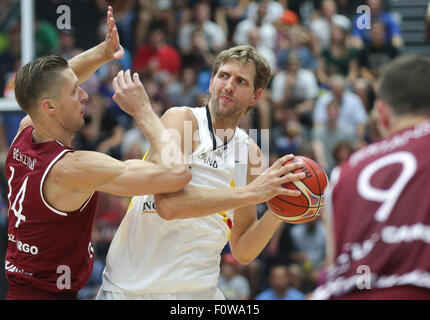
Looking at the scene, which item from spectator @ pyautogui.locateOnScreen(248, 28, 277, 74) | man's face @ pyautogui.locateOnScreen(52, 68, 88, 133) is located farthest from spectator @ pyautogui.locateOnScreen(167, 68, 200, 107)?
man's face @ pyautogui.locateOnScreen(52, 68, 88, 133)

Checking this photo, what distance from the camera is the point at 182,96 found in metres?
10.5

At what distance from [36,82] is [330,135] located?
247 inches

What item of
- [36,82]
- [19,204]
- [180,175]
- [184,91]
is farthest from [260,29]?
[19,204]

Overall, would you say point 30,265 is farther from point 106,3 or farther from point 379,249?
point 106,3

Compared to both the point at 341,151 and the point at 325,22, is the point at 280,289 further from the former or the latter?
the point at 325,22

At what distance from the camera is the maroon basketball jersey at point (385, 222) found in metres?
2.80

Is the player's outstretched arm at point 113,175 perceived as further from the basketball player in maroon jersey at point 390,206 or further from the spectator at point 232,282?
the spectator at point 232,282

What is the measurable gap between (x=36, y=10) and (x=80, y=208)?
6.79 m

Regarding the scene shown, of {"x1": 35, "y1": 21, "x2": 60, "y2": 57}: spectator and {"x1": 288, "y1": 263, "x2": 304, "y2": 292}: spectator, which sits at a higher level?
{"x1": 35, "y1": 21, "x2": 60, "y2": 57}: spectator

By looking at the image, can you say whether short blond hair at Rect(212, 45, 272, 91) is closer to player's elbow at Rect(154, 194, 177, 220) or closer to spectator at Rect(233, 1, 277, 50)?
player's elbow at Rect(154, 194, 177, 220)

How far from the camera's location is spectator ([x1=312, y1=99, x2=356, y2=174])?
9617 millimetres

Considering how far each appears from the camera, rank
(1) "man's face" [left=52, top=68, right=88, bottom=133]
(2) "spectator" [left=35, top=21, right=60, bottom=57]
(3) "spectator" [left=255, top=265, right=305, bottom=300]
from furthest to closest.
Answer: (2) "spectator" [left=35, top=21, right=60, bottom=57], (3) "spectator" [left=255, top=265, right=305, bottom=300], (1) "man's face" [left=52, top=68, right=88, bottom=133]

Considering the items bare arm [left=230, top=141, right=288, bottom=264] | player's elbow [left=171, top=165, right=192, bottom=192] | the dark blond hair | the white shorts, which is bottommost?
the white shorts

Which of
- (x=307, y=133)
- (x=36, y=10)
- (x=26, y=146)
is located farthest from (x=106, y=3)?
(x=26, y=146)
